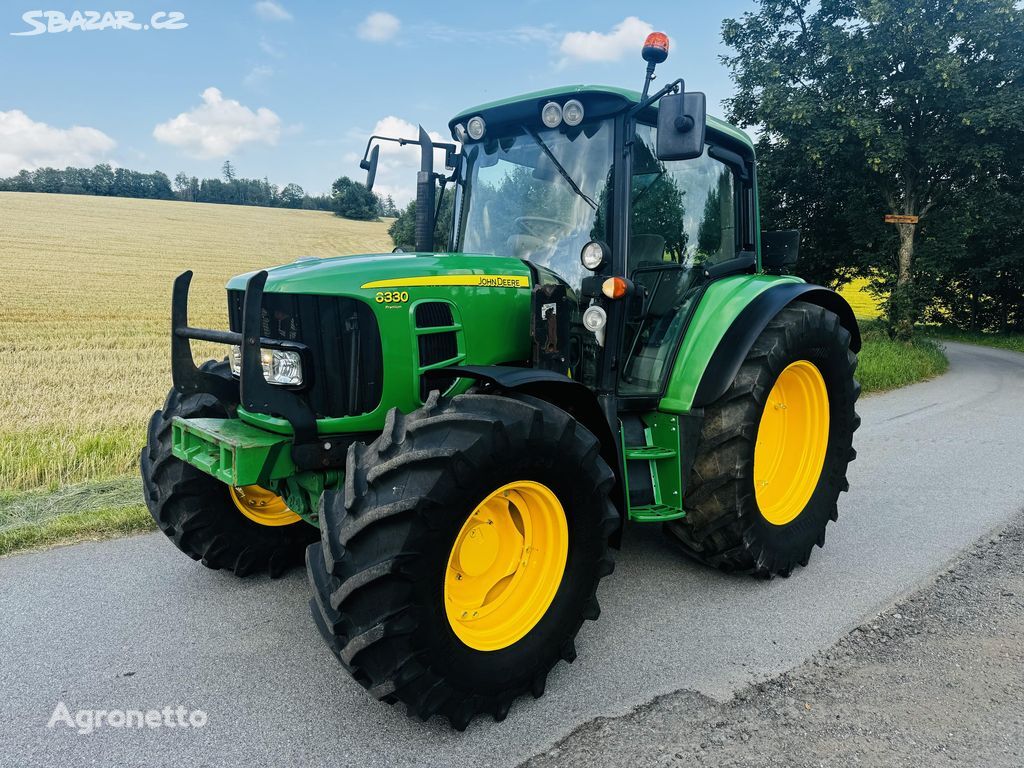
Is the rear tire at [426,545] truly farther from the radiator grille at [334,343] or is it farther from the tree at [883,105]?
the tree at [883,105]

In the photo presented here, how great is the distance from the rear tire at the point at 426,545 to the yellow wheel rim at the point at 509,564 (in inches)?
3.0

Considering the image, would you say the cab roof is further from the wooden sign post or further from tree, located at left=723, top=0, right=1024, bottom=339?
the wooden sign post

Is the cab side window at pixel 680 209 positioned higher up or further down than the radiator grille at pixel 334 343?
higher up

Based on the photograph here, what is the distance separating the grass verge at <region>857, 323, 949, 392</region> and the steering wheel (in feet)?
22.7

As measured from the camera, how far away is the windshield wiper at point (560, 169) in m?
3.27

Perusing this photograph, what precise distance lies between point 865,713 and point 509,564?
136cm

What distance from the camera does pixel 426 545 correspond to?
7.32ft

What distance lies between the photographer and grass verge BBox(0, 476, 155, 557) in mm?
3810

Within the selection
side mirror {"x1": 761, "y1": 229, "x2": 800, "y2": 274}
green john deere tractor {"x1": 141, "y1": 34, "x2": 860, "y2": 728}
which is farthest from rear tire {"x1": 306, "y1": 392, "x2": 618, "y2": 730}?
side mirror {"x1": 761, "y1": 229, "x2": 800, "y2": 274}

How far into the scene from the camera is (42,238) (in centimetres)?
2964

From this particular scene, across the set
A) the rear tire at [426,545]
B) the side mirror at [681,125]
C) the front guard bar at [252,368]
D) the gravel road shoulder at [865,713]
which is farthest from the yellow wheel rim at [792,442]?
the front guard bar at [252,368]

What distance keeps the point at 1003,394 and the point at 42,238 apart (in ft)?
111

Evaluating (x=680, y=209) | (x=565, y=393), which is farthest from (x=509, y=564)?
(x=680, y=209)

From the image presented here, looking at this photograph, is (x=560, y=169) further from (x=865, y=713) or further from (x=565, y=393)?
(x=865, y=713)
